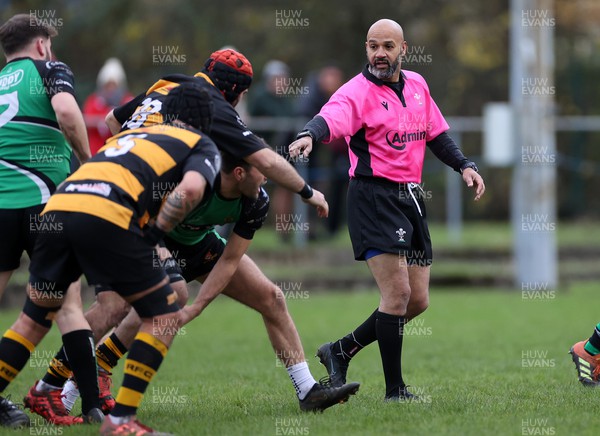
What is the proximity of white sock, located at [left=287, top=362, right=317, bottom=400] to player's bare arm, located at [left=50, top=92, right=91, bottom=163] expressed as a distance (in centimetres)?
205

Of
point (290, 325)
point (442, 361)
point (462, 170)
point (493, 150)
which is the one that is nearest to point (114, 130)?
point (290, 325)

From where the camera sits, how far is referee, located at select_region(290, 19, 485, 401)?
7359 millimetres

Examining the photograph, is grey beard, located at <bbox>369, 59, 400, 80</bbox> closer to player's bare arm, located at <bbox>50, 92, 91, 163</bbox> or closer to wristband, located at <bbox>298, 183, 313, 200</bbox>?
wristband, located at <bbox>298, 183, 313, 200</bbox>

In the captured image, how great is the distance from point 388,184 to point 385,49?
3.12 ft

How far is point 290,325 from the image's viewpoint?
23.6 feet

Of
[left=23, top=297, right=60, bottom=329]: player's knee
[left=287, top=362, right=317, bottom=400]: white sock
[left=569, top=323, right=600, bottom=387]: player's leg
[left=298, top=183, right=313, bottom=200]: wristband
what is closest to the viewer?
[left=23, top=297, right=60, bottom=329]: player's knee

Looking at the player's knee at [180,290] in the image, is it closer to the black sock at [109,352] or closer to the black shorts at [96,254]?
the black sock at [109,352]

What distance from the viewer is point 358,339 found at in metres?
7.76

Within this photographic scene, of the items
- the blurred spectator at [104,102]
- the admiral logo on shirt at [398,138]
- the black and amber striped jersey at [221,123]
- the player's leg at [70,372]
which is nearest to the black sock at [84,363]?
the player's leg at [70,372]

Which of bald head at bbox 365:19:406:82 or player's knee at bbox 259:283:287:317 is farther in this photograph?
bald head at bbox 365:19:406:82

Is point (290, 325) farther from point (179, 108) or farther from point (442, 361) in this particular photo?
point (442, 361)

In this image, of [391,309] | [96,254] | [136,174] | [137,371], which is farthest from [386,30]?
[137,371]

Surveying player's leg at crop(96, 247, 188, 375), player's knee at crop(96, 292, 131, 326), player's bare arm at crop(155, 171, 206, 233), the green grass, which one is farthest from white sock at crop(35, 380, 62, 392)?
player's bare arm at crop(155, 171, 206, 233)

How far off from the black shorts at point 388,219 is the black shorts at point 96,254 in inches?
76.4
